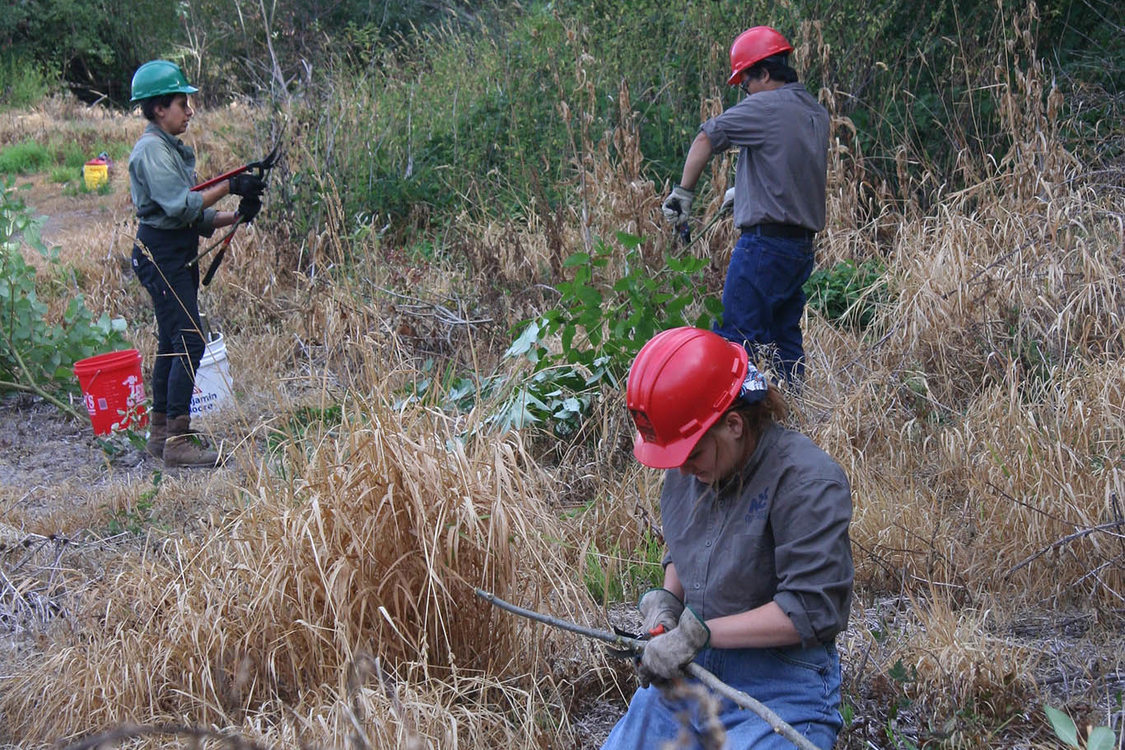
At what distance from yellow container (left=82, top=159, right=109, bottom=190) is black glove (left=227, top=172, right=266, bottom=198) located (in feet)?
23.9

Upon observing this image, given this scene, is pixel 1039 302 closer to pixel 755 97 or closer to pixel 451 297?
pixel 755 97

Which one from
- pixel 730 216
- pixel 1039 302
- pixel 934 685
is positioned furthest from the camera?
pixel 730 216

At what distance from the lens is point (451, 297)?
21.5 feet

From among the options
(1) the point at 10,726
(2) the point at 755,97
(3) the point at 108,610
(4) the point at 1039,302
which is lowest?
(1) the point at 10,726

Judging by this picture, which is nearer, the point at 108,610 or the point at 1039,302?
the point at 108,610

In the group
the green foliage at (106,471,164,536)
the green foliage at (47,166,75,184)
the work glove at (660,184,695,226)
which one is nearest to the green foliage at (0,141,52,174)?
the green foliage at (47,166,75,184)

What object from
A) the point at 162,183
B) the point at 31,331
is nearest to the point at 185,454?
the point at 162,183

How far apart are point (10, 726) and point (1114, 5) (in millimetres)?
7664

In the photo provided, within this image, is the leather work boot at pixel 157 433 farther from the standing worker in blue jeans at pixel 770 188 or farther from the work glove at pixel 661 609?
the work glove at pixel 661 609

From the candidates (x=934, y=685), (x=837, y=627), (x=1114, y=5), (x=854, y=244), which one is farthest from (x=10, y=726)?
(x=1114, y=5)

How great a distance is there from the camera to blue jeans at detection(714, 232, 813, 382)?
4.99m

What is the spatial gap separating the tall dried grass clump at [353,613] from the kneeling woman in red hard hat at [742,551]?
0.73m

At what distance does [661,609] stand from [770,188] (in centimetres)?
295

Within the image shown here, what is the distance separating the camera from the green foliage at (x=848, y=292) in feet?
19.1
